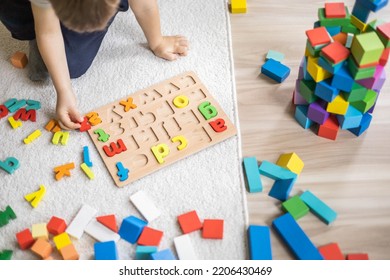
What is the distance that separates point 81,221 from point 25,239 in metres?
0.12

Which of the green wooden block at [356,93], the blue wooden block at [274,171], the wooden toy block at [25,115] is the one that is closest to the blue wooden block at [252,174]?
the blue wooden block at [274,171]

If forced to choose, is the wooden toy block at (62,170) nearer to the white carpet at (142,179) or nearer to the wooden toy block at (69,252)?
the white carpet at (142,179)

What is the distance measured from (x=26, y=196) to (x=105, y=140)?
229mm

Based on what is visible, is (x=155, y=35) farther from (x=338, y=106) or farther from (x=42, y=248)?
(x=42, y=248)

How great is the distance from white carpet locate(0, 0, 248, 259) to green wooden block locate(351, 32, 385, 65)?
14.1 inches

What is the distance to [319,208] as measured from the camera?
1.01 meters

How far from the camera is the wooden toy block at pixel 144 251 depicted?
964 millimetres

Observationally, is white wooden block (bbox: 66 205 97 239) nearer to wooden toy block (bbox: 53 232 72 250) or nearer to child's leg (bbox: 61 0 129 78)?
wooden toy block (bbox: 53 232 72 250)

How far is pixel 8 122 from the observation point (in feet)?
3.97

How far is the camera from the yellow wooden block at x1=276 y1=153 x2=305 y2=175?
1.07 metres

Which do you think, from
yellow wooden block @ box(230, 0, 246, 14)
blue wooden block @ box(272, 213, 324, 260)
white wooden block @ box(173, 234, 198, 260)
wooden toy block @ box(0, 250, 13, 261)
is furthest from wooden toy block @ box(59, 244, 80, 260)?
yellow wooden block @ box(230, 0, 246, 14)

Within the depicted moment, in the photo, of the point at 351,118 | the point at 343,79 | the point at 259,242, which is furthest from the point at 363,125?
the point at 259,242
